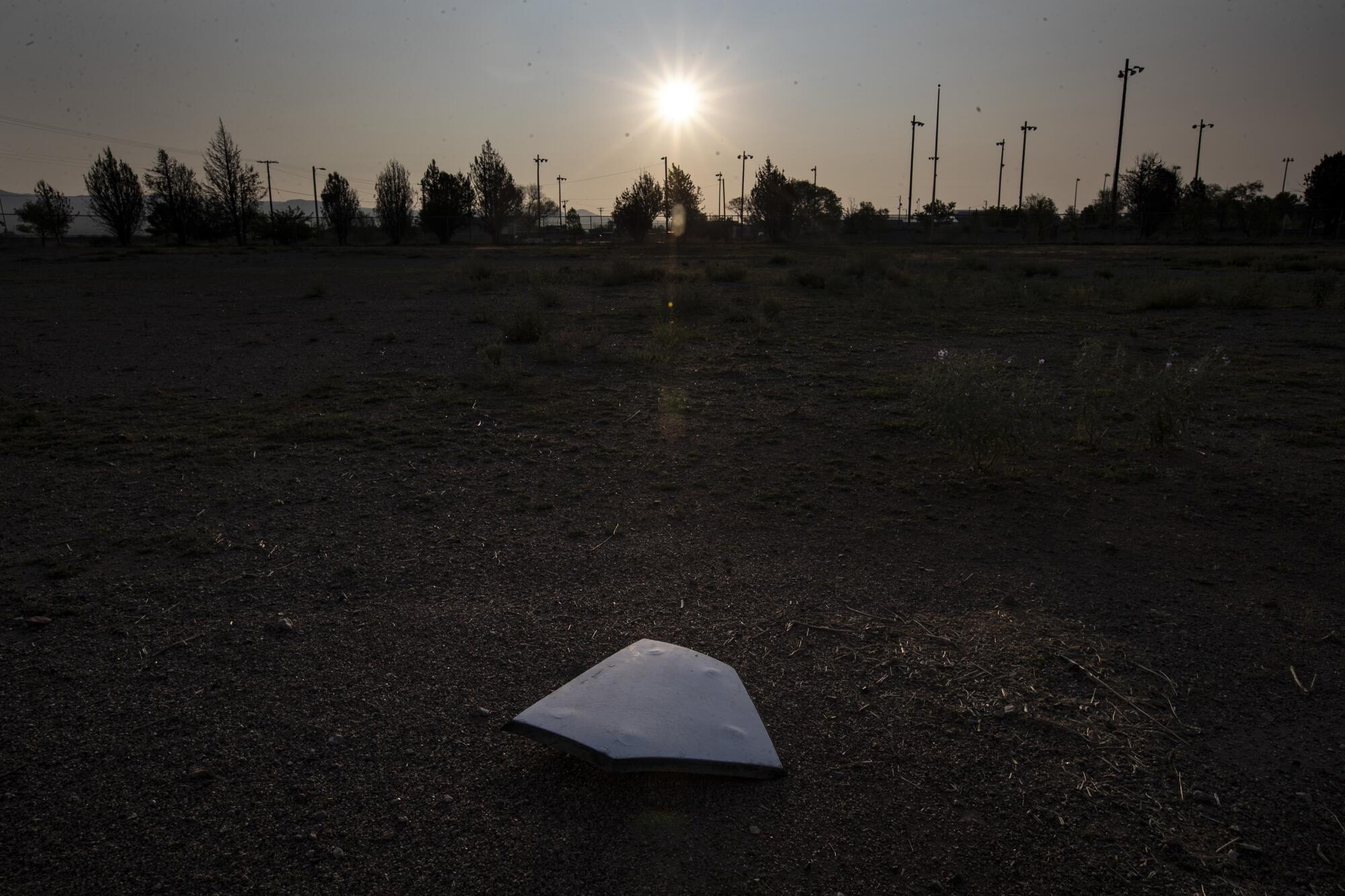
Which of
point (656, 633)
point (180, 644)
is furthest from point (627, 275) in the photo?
point (180, 644)

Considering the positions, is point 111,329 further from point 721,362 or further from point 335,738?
point 335,738

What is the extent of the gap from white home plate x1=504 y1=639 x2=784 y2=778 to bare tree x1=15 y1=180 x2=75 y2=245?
75.8m

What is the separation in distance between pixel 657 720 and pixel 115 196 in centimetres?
7632

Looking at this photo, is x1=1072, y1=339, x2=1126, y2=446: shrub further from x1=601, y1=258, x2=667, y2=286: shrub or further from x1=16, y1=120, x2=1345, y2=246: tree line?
x1=16, y1=120, x2=1345, y2=246: tree line

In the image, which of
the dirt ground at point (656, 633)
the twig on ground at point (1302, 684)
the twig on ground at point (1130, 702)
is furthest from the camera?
the twig on ground at point (1302, 684)

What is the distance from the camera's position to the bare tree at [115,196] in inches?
2520

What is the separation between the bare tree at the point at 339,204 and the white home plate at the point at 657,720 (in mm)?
75508

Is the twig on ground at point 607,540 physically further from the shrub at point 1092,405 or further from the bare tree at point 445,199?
the bare tree at point 445,199

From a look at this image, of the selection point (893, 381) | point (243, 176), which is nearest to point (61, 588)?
point (893, 381)

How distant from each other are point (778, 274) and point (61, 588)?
24.2m

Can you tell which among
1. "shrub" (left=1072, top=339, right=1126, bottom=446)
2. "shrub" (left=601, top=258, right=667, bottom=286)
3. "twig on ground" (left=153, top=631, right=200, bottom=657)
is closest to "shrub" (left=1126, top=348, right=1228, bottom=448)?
"shrub" (left=1072, top=339, right=1126, bottom=446)

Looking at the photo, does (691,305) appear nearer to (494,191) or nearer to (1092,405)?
(1092,405)

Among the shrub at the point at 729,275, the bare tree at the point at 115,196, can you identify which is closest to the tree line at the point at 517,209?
the bare tree at the point at 115,196

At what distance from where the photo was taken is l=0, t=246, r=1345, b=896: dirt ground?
8.66 ft
